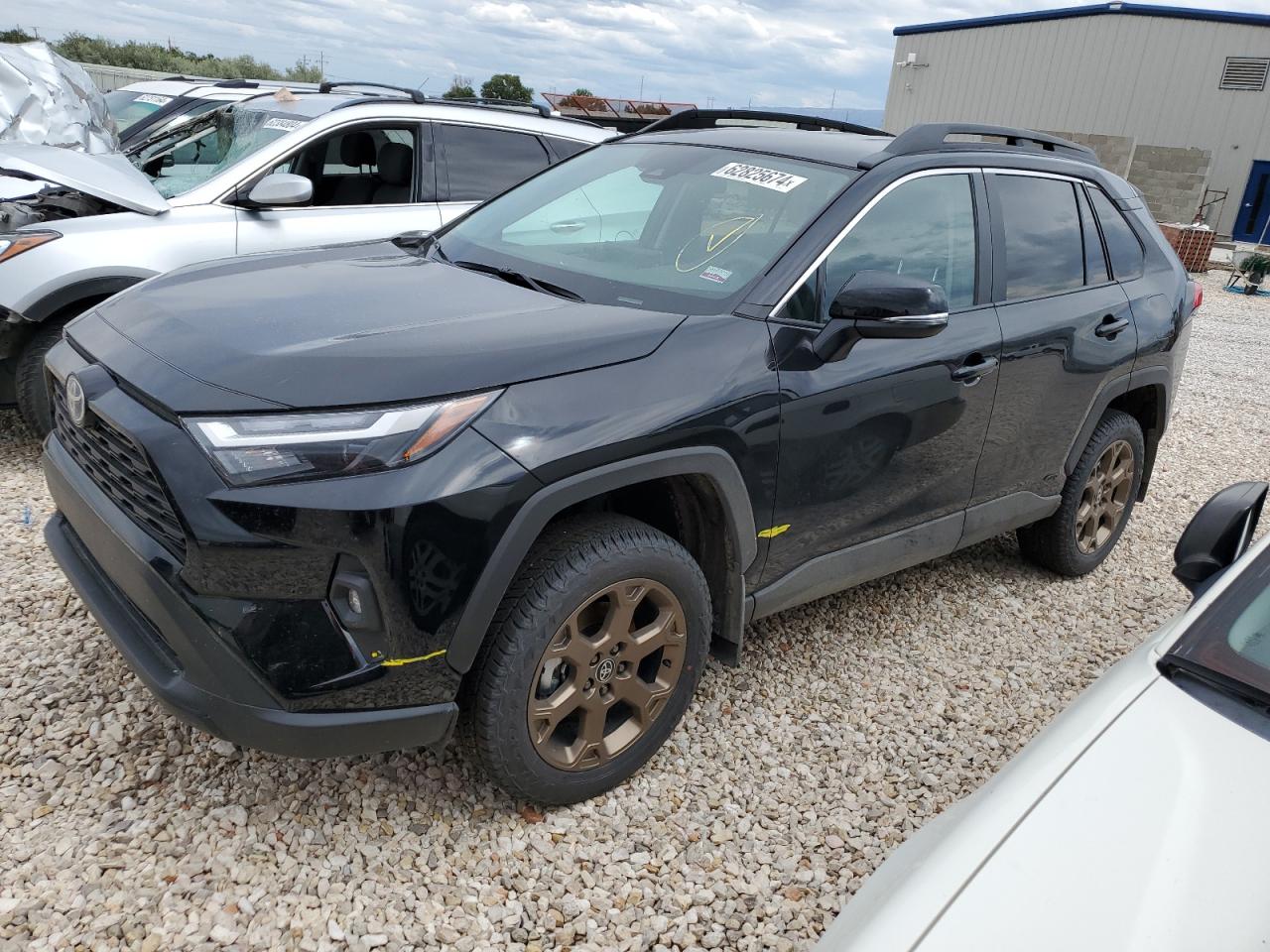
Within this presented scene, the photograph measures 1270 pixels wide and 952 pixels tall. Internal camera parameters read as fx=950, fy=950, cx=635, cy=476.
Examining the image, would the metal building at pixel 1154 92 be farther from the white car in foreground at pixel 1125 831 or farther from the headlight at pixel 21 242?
the white car in foreground at pixel 1125 831

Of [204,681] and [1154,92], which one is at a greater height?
[1154,92]

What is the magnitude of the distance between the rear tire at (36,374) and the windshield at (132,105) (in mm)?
4486

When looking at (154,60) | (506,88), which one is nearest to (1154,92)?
(506,88)

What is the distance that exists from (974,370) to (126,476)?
2.48 m

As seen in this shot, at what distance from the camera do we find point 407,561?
1.98 metres

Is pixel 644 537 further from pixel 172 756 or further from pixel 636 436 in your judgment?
pixel 172 756

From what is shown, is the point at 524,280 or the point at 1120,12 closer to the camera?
the point at 524,280

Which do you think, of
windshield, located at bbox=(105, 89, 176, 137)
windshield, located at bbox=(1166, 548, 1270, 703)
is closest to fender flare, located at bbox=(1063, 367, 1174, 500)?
windshield, located at bbox=(1166, 548, 1270, 703)

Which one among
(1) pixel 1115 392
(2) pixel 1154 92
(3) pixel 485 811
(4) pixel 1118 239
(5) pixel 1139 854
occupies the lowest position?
(3) pixel 485 811

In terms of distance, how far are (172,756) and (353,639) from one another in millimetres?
987

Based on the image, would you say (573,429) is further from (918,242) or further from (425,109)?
(425,109)

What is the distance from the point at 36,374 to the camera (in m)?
4.20

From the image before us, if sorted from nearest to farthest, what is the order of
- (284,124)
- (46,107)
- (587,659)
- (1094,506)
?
(587,659) < (1094,506) < (284,124) < (46,107)

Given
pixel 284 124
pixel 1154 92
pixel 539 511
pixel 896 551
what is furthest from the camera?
pixel 1154 92
